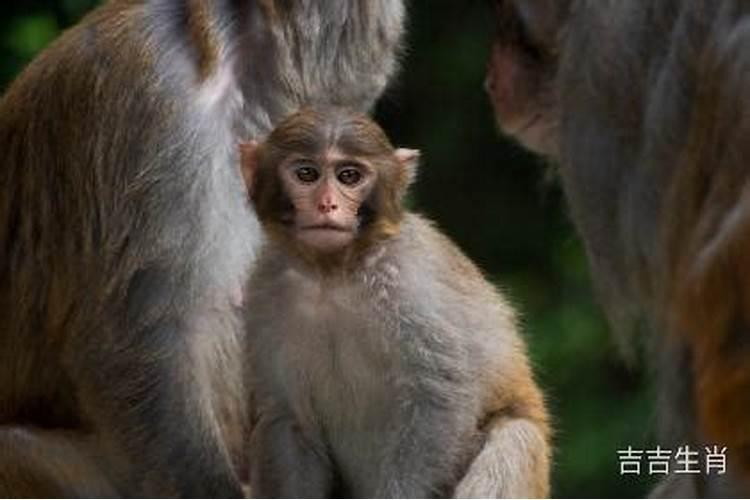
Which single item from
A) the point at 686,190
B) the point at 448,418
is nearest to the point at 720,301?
the point at 686,190

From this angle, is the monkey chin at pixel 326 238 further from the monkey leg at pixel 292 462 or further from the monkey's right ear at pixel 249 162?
the monkey leg at pixel 292 462

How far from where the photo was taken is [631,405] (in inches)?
454

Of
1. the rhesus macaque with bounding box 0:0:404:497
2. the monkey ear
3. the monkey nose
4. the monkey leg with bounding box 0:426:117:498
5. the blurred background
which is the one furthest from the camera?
the blurred background

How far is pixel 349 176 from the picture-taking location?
20.7 ft

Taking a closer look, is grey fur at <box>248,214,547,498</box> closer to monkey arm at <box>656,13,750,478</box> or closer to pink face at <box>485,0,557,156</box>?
pink face at <box>485,0,557,156</box>

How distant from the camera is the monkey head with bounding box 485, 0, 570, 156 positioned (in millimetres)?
6469

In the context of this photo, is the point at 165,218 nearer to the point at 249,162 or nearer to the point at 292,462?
the point at 249,162

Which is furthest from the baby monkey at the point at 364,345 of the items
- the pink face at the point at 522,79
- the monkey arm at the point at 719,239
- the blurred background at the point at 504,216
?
the blurred background at the point at 504,216

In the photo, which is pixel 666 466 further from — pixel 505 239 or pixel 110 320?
pixel 505 239

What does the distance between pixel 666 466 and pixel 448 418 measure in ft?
2.17

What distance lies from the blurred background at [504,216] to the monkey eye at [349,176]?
15.2 feet

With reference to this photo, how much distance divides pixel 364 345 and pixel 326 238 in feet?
0.84

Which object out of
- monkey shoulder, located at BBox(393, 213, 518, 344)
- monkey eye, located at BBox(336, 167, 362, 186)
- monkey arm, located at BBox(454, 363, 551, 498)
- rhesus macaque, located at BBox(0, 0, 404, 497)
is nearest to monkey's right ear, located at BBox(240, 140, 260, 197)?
monkey eye, located at BBox(336, 167, 362, 186)

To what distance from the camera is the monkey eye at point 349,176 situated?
6.29 metres
